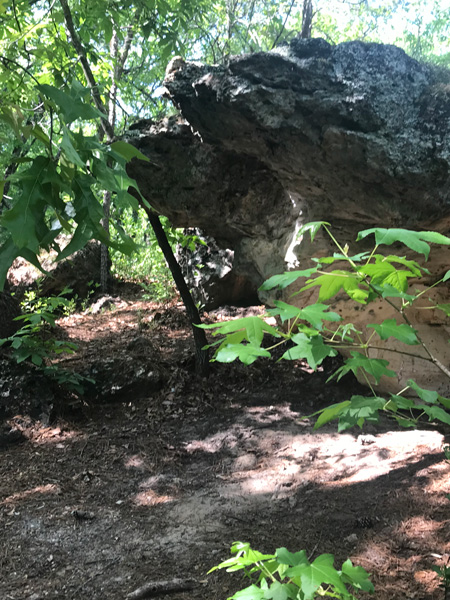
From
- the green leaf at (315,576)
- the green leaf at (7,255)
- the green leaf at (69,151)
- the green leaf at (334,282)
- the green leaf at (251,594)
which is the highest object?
the green leaf at (69,151)

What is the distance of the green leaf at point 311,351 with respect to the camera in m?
1.07

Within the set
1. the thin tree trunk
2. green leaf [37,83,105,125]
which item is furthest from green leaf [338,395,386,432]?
the thin tree trunk

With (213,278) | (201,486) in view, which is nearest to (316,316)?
(201,486)

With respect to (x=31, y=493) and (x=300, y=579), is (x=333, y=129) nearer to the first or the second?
(x=300, y=579)

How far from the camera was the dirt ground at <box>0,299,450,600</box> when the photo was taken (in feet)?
8.13

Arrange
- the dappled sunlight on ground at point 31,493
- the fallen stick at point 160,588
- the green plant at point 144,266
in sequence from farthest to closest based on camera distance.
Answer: the green plant at point 144,266, the dappled sunlight on ground at point 31,493, the fallen stick at point 160,588

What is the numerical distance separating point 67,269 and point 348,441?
22.2ft

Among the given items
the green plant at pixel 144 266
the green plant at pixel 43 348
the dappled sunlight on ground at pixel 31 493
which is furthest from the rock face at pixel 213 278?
the dappled sunlight on ground at pixel 31 493

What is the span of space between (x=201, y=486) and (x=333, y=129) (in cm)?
328

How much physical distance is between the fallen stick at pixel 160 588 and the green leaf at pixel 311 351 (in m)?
1.84

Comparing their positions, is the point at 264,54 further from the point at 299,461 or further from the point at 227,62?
the point at 299,461

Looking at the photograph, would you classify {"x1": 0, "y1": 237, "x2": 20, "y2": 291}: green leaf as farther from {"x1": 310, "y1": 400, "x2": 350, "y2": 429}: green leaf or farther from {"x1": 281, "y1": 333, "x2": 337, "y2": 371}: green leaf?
{"x1": 310, "y1": 400, "x2": 350, "y2": 429}: green leaf

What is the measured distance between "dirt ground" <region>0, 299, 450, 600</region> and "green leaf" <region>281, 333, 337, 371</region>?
1.65 metres

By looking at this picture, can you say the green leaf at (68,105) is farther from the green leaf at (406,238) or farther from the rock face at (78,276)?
the rock face at (78,276)
